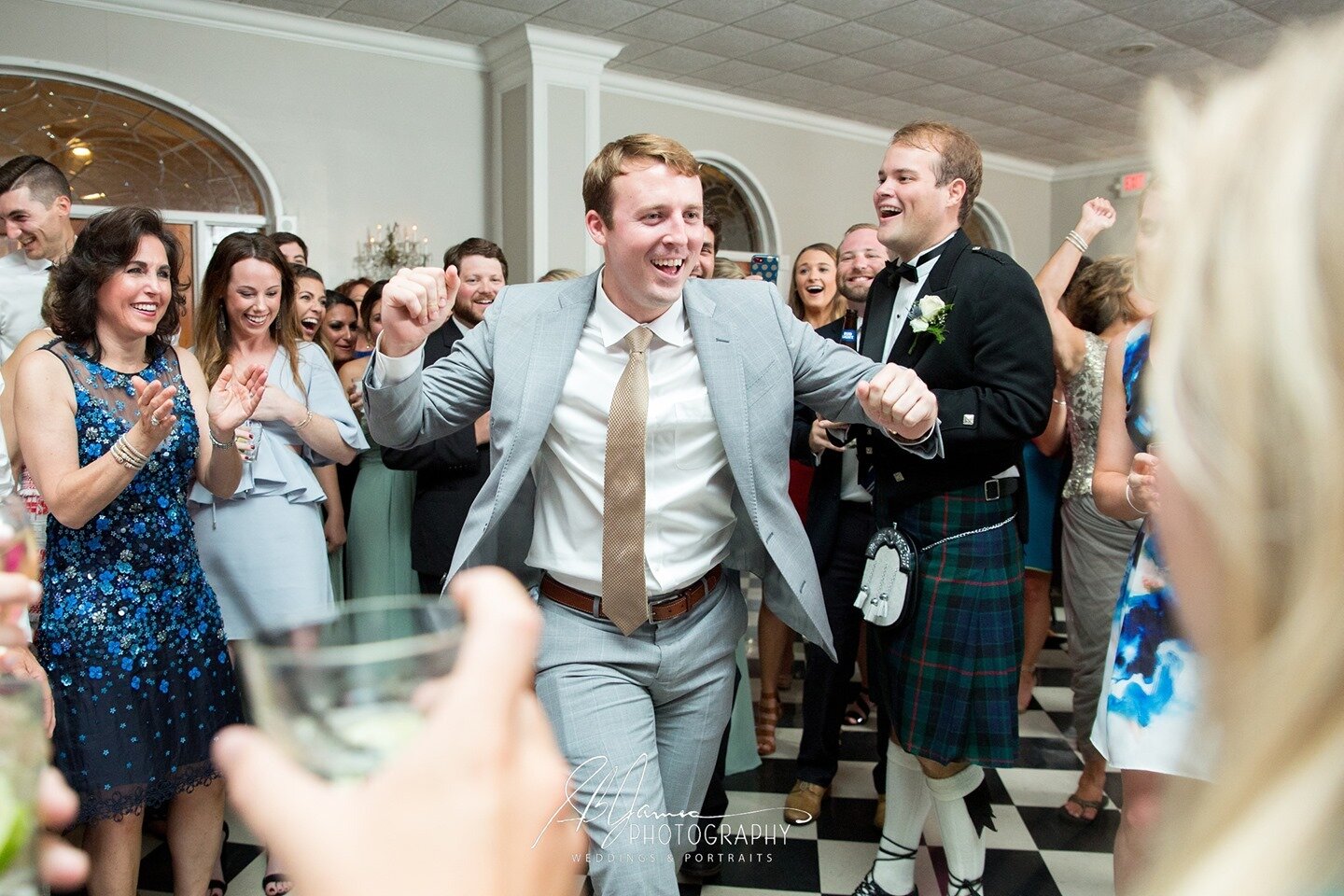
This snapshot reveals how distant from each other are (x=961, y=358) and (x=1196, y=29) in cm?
746

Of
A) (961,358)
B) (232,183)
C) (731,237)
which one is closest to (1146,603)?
(961,358)

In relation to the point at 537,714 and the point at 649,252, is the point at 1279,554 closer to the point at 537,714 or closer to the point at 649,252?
the point at 537,714

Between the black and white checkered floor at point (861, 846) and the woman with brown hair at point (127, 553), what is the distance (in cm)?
59

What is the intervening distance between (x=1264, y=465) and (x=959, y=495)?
80.8 inches

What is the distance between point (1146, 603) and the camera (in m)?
1.99

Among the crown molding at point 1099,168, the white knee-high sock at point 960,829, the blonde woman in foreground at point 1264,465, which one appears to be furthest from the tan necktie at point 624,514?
the crown molding at point 1099,168

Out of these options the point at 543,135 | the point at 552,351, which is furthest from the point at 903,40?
the point at 552,351

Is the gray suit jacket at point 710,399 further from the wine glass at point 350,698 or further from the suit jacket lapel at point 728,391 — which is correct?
the wine glass at point 350,698

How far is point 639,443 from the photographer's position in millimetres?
2156

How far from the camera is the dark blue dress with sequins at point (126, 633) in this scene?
2.37 m

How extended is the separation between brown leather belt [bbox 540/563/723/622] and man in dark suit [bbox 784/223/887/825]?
1.00m

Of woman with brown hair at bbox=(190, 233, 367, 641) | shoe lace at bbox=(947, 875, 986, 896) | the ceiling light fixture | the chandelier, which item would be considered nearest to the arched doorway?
the chandelier

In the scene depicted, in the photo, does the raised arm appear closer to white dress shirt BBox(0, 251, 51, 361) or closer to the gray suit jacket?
the gray suit jacket

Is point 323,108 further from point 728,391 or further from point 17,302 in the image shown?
point 728,391
